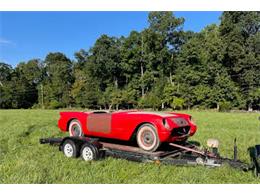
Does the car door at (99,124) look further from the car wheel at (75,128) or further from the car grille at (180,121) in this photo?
the car grille at (180,121)

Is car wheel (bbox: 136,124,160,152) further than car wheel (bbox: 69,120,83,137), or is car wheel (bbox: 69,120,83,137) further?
car wheel (bbox: 69,120,83,137)

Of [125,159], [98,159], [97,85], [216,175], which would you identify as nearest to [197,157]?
[216,175]

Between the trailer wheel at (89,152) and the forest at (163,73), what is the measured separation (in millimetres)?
39770

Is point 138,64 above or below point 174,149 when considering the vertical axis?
above

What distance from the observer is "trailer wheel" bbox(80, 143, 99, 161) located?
6352 millimetres

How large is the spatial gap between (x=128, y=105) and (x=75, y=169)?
1816 inches

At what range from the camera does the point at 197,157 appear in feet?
19.4

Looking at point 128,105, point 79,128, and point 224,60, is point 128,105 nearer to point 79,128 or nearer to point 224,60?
point 224,60

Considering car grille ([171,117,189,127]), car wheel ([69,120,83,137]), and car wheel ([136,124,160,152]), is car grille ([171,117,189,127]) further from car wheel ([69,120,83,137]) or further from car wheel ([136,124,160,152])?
car wheel ([69,120,83,137])

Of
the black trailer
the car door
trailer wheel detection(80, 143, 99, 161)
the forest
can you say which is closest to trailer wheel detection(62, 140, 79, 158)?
the black trailer

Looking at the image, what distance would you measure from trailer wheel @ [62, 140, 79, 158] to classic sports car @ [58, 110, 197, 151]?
569 mm

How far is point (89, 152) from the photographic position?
21.2 feet

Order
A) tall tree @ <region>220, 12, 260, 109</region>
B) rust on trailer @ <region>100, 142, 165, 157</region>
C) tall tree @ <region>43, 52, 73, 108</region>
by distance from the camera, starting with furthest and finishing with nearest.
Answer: tall tree @ <region>43, 52, 73, 108</region> < tall tree @ <region>220, 12, 260, 109</region> < rust on trailer @ <region>100, 142, 165, 157</region>

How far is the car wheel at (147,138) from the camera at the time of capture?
607 centimetres
